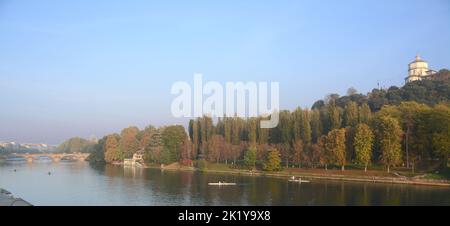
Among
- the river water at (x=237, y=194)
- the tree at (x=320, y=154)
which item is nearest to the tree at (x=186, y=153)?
the tree at (x=320, y=154)

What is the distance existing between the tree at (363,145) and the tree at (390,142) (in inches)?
26.3

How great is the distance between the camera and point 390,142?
23.1 metres

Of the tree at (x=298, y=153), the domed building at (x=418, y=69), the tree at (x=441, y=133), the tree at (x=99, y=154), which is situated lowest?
the tree at (x=99, y=154)

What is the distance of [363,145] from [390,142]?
5.02 ft

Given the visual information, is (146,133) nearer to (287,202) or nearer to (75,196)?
(75,196)

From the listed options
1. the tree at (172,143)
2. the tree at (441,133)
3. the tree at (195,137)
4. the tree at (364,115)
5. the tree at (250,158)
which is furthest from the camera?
the tree at (172,143)

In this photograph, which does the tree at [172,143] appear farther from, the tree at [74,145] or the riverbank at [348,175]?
the tree at [74,145]

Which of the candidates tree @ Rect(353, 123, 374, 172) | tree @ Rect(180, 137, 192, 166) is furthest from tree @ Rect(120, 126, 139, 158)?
tree @ Rect(353, 123, 374, 172)

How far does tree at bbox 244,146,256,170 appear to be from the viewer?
30.1 m

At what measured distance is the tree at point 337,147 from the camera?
24844 mm

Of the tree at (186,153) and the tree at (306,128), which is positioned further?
the tree at (186,153)

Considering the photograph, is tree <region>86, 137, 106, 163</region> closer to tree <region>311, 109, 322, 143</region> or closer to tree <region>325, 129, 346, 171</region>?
tree <region>311, 109, 322, 143</region>

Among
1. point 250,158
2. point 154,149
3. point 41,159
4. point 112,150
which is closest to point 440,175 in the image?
point 250,158

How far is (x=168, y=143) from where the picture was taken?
38.4 m
